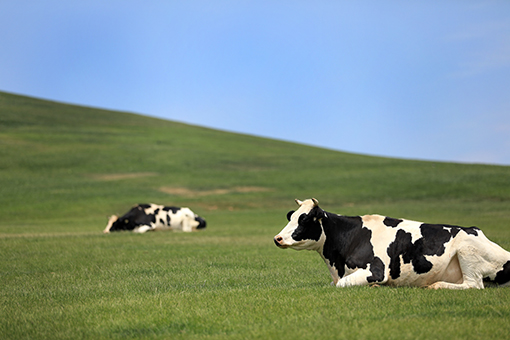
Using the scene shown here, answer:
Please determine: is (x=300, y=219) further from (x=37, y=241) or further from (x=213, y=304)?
(x=37, y=241)

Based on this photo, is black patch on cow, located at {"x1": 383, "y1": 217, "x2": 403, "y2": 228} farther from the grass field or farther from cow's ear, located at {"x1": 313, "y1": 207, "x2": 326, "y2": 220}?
the grass field

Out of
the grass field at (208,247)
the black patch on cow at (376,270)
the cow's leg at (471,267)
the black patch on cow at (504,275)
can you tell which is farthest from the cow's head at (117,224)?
the black patch on cow at (504,275)

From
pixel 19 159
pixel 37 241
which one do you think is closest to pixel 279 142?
pixel 19 159

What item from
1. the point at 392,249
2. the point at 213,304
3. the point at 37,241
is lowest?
the point at 37,241

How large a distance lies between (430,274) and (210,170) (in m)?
52.0

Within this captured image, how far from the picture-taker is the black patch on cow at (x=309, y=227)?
955 cm

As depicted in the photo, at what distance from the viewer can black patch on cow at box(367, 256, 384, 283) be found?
9.21 metres

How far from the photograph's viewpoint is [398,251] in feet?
30.7

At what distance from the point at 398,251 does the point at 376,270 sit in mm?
500

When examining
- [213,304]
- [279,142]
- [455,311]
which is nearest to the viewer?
[455,311]

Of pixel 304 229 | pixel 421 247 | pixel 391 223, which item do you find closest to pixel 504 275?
pixel 421 247

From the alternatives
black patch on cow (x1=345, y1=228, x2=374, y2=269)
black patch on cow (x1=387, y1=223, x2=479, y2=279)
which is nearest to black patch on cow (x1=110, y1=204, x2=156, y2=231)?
black patch on cow (x1=345, y1=228, x2=374, y2=269)

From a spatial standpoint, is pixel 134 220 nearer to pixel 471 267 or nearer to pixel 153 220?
pixel 153 220

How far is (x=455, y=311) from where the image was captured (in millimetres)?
7410
